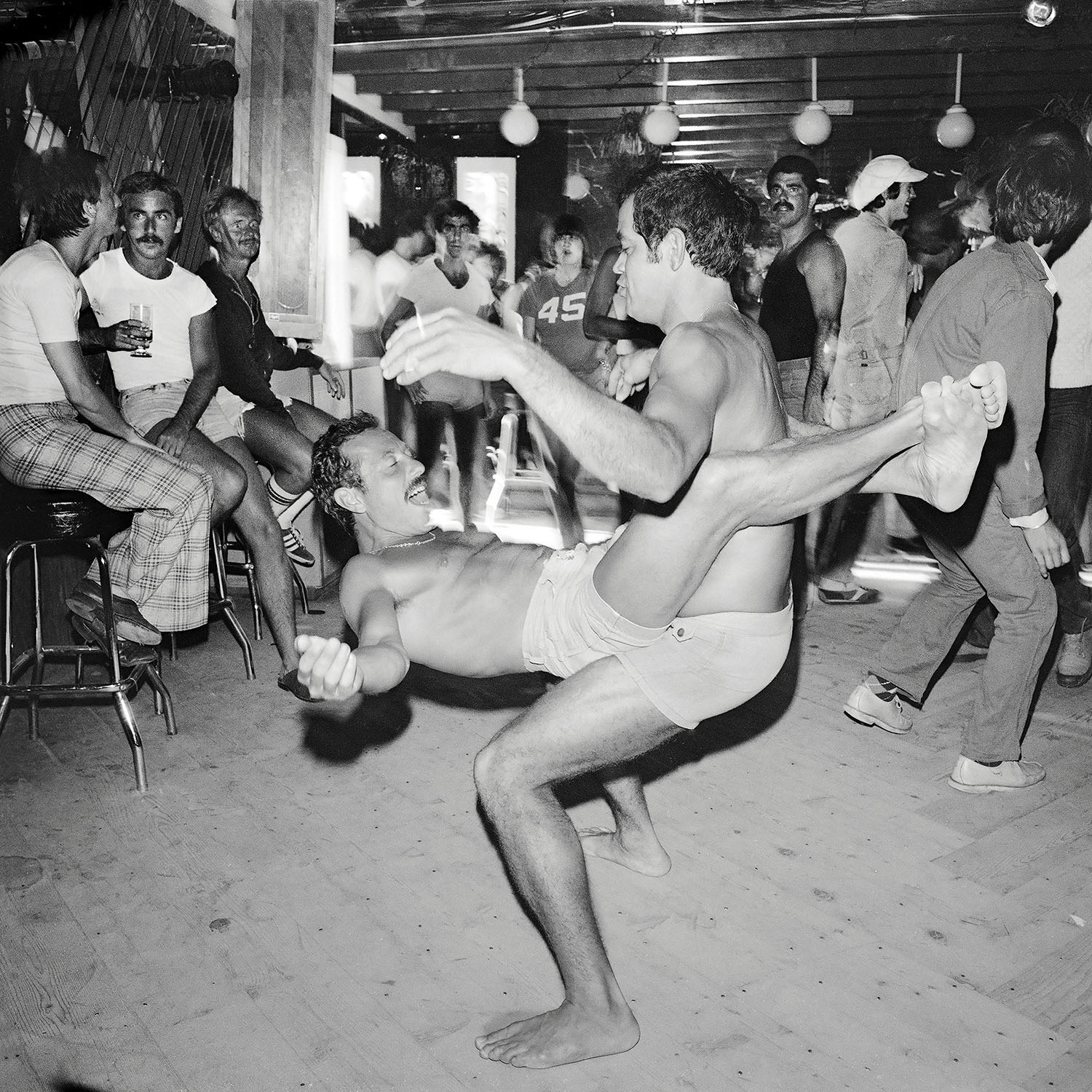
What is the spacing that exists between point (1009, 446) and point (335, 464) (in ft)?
5.90

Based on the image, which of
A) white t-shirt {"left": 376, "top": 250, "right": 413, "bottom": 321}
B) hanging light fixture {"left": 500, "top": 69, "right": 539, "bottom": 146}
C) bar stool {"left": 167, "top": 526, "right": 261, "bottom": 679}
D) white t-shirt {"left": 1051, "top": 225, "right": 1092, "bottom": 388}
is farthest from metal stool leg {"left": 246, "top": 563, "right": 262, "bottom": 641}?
hanging light fixture {"left": 500, "top": 69, "right": 539, "bottom": 146}

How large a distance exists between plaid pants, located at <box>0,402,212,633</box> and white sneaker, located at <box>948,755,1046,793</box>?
250 cm

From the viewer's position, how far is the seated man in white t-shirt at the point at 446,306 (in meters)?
5.44

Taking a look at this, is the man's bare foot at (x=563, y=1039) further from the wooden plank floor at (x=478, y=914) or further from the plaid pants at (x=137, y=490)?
the plaid pants at (x=137, y=490)

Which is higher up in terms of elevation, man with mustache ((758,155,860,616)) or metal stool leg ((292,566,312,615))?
man with mustache ((758,155,860,616))

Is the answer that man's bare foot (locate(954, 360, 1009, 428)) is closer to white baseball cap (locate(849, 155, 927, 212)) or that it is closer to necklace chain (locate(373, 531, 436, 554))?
necklace chain (locate(373, 531, 436, 554))

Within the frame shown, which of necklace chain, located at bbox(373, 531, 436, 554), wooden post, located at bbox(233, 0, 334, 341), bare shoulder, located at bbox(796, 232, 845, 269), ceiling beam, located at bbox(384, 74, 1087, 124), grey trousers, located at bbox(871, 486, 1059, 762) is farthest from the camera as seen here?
ceiling beam, located at bbox(384, 74, 1087, 124)

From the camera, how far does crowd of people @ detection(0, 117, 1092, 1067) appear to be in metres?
1.85

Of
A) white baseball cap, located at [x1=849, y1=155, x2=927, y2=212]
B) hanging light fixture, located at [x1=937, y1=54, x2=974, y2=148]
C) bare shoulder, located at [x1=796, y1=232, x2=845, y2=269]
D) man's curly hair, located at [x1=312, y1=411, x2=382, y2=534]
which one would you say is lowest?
man's curly hair, located at [x1=312, y1=411, x2=382, y2=534]

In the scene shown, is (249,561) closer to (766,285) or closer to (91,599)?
(91,599)

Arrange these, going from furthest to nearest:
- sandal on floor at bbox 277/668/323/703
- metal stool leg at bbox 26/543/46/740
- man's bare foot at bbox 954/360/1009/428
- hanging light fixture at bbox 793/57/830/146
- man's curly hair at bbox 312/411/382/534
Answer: hanging light fixture at bbox 793/57/830/146
metal stool leg at bbox 26/543/46/740
man's curly hair at bbox 312/411/382/534
man's bare foot at bbox 954/360/1009/428
sandal on floor at bbox 277/668/323/703

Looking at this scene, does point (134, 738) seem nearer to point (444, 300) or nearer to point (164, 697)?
point (164, 697)

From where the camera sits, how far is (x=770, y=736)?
3.38m

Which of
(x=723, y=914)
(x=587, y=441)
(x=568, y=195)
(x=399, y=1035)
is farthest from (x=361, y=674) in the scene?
(x=568, y=195)
